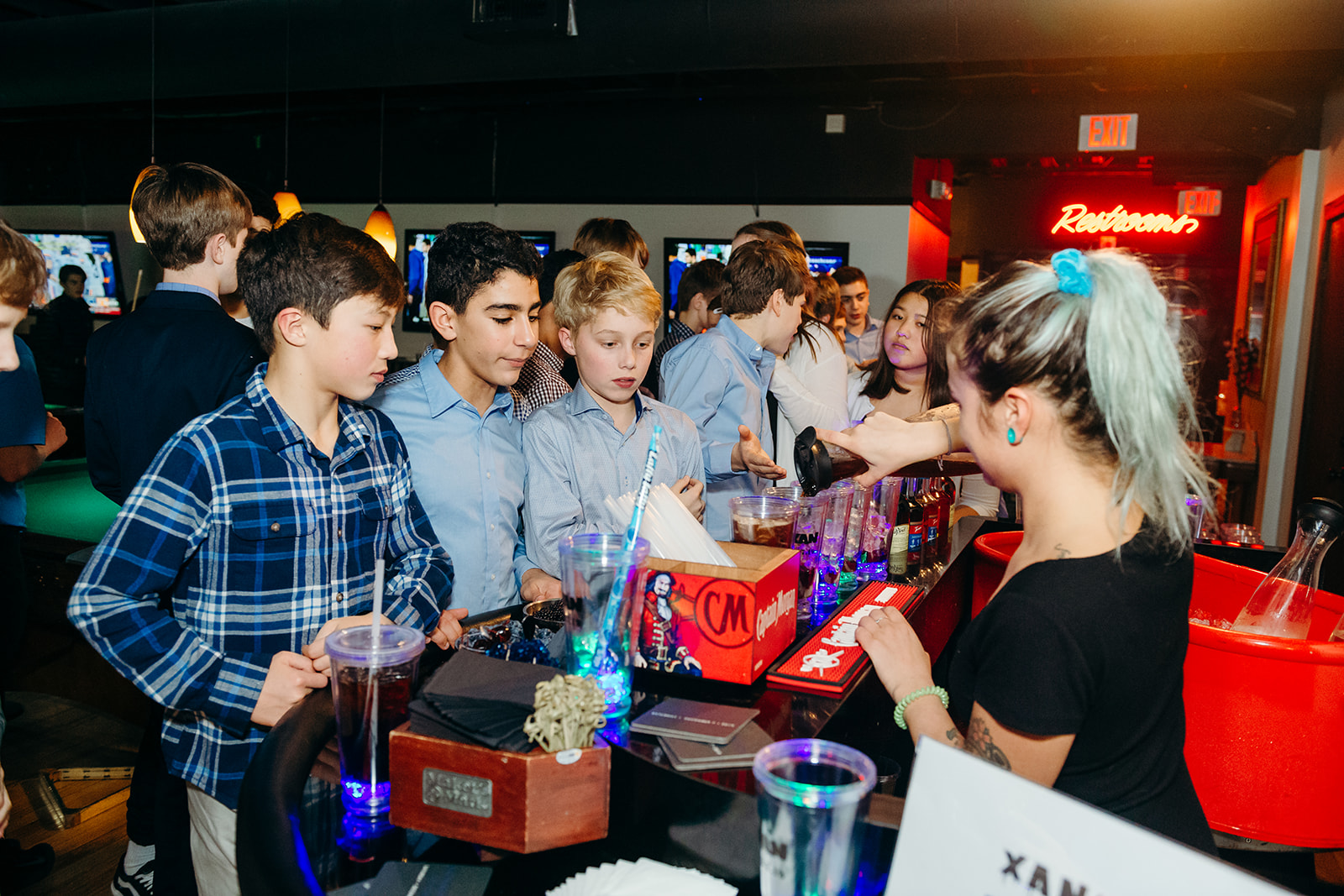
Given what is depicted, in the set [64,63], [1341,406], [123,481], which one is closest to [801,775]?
[123,481]

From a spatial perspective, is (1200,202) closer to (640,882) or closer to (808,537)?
(808,537)

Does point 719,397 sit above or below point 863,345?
below

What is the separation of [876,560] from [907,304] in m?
1.65

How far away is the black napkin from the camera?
1002 millimetres

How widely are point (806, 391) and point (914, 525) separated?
1417 mm

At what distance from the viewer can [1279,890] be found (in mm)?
667

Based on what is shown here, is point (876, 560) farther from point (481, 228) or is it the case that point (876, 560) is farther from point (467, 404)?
point (481, 228)

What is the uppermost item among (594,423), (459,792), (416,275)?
(416,275)

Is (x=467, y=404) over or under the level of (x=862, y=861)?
over

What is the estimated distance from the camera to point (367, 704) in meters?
1.14

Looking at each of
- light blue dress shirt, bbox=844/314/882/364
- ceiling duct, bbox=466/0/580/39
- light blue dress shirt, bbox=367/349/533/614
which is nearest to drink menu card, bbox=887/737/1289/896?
light blue dress shirt, bbox=367/349/533/614

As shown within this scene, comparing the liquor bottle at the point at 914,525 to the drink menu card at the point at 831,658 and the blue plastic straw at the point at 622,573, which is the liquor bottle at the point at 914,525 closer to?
the drink menu card at the point at 831,658

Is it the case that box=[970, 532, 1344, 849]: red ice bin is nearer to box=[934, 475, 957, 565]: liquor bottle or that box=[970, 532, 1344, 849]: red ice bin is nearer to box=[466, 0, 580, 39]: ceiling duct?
box=[934, 475, 957, 565]: liquor bottle

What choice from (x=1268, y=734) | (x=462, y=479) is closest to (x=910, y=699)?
(x=462, y=479)
